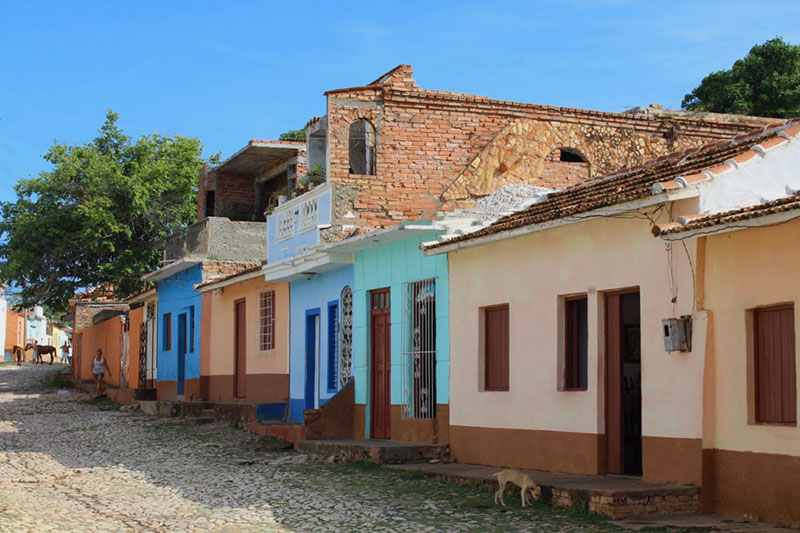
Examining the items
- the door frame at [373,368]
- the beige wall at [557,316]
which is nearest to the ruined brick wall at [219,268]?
the door frame at [373,368]

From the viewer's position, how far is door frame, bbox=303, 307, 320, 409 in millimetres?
20297

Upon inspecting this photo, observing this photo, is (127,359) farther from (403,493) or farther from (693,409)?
(693,409)

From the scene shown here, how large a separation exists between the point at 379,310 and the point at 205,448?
392cm

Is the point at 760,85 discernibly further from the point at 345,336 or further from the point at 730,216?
the point at 730,216

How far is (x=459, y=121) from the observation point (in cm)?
1938

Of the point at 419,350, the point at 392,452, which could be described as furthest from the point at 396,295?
the point at 392,452

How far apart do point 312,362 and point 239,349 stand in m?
4.68

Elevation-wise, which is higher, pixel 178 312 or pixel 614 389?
pixel 178 312

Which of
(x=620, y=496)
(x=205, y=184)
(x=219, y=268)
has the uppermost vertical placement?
(x=205, y=184)

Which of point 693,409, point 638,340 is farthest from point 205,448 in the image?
point 693,409

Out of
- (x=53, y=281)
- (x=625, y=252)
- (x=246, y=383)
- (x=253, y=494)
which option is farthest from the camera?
(x=53, y=281)

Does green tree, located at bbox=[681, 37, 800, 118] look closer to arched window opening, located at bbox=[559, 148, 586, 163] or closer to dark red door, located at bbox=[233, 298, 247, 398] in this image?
arched window opening, located at bbox=[559, 148, 586, 163]

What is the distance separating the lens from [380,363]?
57.9ft

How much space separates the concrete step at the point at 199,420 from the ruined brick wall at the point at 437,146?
627 centimetres
